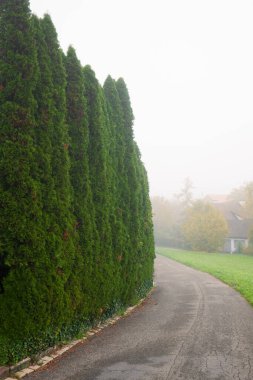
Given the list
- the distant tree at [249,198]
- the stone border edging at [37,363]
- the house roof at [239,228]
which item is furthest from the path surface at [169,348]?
the distant tree at [249,198]

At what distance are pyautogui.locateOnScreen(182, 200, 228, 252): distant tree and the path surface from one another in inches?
1895

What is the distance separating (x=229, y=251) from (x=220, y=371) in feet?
218

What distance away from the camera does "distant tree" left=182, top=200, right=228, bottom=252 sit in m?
62.2

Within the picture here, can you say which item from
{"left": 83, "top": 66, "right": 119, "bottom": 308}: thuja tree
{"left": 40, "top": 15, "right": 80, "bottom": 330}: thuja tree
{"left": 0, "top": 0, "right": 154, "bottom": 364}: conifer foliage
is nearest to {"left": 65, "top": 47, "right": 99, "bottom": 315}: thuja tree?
{"left": 0, "top": 0, "right": 154, "bottom": 364}: conifer foliage

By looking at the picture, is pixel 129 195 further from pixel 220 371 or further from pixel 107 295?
pixel 220 371

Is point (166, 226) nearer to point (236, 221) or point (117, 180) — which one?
point (236, 221)

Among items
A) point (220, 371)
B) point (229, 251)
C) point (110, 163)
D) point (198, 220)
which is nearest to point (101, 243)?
point (110, 163)

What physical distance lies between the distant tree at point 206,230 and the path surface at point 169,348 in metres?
48.1

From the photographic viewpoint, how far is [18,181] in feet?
25.3

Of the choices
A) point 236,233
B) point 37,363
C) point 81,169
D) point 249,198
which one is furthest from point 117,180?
point 249,198

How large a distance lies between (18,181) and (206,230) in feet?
188

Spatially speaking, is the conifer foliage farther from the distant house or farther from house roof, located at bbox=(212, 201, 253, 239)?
the distant house

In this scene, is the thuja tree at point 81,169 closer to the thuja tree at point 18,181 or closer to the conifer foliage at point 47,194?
the conifer foliage at point 47,194

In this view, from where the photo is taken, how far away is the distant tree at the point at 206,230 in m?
62.2
